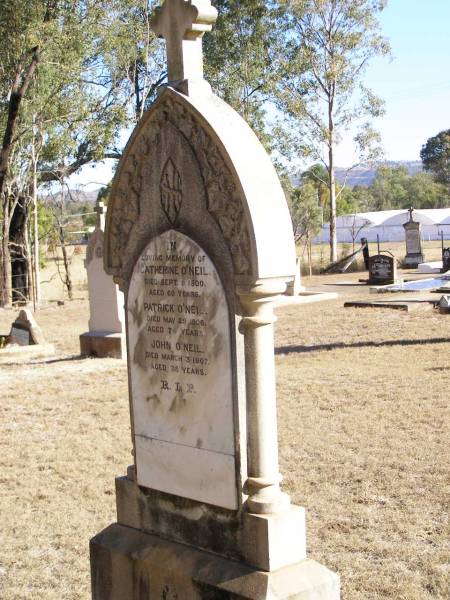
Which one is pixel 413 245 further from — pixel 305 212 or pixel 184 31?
pixel 184 31

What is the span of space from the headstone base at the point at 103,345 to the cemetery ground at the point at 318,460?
0.27 metres

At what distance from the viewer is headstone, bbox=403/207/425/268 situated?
94.7 ft

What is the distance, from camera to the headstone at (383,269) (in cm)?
2164

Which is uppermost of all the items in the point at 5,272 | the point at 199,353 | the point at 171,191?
the point at 171,191

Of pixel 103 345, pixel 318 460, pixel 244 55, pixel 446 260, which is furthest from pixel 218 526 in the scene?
pixel 244 55

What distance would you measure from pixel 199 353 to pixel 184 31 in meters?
1.47

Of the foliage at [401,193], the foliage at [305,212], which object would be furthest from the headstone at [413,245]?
the foliage at [401,193]

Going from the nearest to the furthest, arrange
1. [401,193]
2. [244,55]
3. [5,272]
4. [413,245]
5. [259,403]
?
[259,403] < [5,272] < [413,245] < [244,55] < [401,193]

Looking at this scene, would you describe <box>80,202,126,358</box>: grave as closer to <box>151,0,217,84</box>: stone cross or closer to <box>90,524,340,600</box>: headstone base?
<box>90,524,340,600</box>: headstone base

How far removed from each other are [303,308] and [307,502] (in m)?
12.8

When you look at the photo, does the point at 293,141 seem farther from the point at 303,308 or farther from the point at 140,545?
the point at 140,545

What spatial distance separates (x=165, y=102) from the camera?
3834mm

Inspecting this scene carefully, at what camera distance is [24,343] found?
43.1 feet

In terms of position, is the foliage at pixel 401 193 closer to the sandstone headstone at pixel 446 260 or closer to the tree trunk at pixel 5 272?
the sandstone headstone at pixel 446 260
